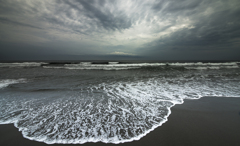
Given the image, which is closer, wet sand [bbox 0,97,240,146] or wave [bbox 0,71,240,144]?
wet sand [bbox 0,97,240,146]

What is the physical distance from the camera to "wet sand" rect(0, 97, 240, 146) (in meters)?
2.10

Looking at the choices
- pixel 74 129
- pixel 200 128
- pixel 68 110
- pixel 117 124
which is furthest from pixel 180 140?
pixel 68 110

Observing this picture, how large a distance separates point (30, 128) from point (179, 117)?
13.6ft

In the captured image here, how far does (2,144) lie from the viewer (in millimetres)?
2066

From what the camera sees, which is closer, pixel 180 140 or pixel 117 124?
pixel 180 140

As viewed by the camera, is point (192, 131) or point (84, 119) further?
point (84, 119)

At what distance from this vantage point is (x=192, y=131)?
2.41 metres

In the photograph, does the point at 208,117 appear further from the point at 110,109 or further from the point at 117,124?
the point at 110,109

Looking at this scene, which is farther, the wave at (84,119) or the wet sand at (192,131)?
the wave at (84,119)

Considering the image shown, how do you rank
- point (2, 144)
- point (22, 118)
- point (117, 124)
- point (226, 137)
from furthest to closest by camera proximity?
point (22, 118)
point (117, 124)
point (226, 137)
point (2, 144)

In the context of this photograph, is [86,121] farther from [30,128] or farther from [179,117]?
[179,117]

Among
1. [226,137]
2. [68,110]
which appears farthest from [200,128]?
[68,110]

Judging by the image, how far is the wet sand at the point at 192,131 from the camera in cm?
Result: 210

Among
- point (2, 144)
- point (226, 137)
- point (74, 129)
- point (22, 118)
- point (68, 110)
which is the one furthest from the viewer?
point (68, 110)
